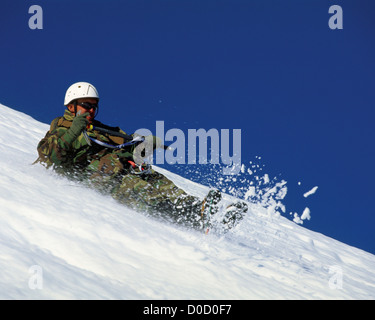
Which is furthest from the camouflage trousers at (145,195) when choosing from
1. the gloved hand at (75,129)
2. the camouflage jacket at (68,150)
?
the gloved hand at (75,129)

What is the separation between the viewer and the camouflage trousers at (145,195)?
16.4ft

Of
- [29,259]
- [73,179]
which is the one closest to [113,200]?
[73,179]

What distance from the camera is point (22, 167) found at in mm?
5707

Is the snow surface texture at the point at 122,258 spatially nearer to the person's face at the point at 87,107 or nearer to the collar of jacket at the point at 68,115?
the collar of jacket at the point at 68,115

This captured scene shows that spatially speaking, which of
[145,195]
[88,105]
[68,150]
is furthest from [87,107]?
[145,195]

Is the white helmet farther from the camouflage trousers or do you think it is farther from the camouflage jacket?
the camouflage trousers

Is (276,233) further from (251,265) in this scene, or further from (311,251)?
(251,265)

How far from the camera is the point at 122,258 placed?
10.9 ft

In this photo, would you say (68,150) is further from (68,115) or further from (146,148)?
(146,148)

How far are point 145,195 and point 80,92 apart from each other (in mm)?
1905

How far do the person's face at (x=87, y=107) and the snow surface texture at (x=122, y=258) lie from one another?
0.97 meters

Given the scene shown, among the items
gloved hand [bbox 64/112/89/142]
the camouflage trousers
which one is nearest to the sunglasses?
gloved hand [bbox 64/112/89/142]

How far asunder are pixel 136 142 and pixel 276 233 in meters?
2.62
